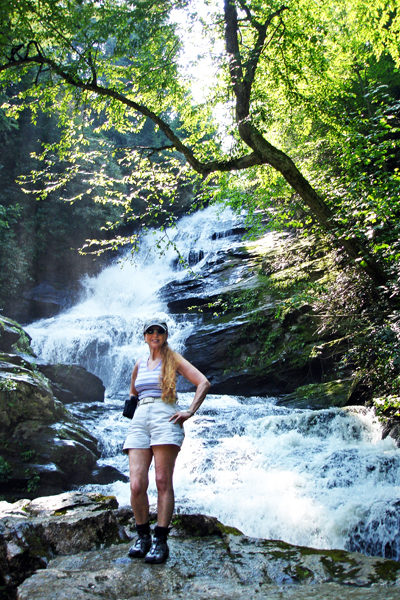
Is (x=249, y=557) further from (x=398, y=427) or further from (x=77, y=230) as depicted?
(x=77, y=230)

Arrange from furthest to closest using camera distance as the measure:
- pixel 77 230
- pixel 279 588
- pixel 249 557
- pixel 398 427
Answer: pixel 77 230 → pixel 398 427 → pixel 249 557 → pixel 279 588

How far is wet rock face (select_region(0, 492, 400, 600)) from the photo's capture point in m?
2.30

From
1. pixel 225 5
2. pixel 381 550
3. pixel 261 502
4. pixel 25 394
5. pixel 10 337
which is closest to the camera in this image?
pixel 381 550

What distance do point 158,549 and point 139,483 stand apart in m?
0.46

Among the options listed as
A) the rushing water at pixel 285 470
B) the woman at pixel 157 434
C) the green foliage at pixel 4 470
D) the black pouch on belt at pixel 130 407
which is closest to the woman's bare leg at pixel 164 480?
the woman at pixel 157 434

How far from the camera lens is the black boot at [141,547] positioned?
9.32ft

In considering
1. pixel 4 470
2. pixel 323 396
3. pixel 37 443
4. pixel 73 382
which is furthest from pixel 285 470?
pixel 73 382

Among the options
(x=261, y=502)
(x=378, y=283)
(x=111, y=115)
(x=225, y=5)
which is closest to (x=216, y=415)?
(x=261, y=502)

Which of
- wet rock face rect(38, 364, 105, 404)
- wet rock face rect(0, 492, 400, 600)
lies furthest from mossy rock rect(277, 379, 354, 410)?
wet rock face rect(0, 492, 400, 600)

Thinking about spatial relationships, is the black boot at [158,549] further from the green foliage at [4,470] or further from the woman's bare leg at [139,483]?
the green foliage at [4,470]

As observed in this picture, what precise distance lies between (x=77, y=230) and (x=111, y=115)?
18.6m

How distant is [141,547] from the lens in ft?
9.40

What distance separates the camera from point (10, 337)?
37.4 feet

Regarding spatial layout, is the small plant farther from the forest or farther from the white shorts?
the white shorts
